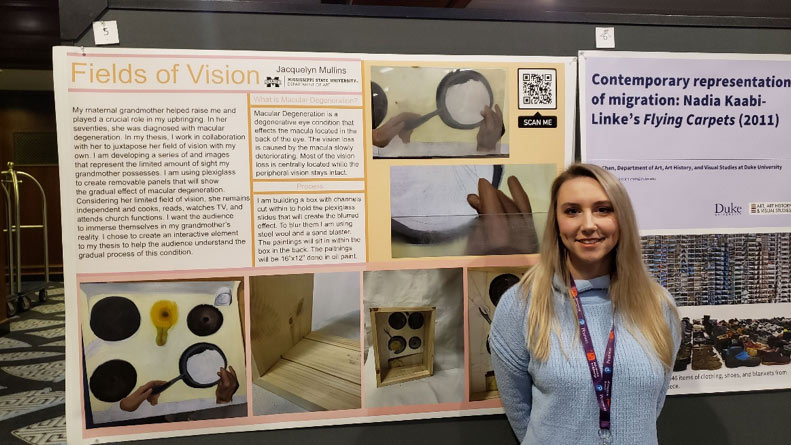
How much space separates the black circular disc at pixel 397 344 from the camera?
124 cm

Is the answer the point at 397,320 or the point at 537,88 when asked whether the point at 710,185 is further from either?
the point at 397,320

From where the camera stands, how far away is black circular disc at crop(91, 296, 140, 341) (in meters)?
1.15

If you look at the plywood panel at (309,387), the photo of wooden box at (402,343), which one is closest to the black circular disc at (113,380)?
the plywood panel at (309,387)

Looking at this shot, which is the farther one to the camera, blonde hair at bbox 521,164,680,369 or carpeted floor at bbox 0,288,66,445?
carpeted floor at bbox 0,288,66,445

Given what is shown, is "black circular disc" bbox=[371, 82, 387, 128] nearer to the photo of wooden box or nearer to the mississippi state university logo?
the photo of wooden box

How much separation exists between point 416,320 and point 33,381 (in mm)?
2781

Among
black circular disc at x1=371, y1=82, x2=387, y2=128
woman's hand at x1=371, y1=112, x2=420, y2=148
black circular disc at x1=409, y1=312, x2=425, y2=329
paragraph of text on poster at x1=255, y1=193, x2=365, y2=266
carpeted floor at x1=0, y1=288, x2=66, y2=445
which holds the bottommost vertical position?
carpeted floor at x1=0, y1=288, x2=66, y2=445

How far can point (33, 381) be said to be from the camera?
284 cm

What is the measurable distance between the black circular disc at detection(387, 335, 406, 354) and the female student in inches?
11.1

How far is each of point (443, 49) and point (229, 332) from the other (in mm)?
881

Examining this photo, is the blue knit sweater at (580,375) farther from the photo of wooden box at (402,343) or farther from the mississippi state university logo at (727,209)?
the mississippi state university logo at (727,209)

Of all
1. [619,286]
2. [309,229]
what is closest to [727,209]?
A: [619,286]

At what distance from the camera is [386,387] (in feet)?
4.06

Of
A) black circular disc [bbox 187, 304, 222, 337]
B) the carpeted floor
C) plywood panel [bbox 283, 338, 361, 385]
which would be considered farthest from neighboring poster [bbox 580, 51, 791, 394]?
the carpeted floor
